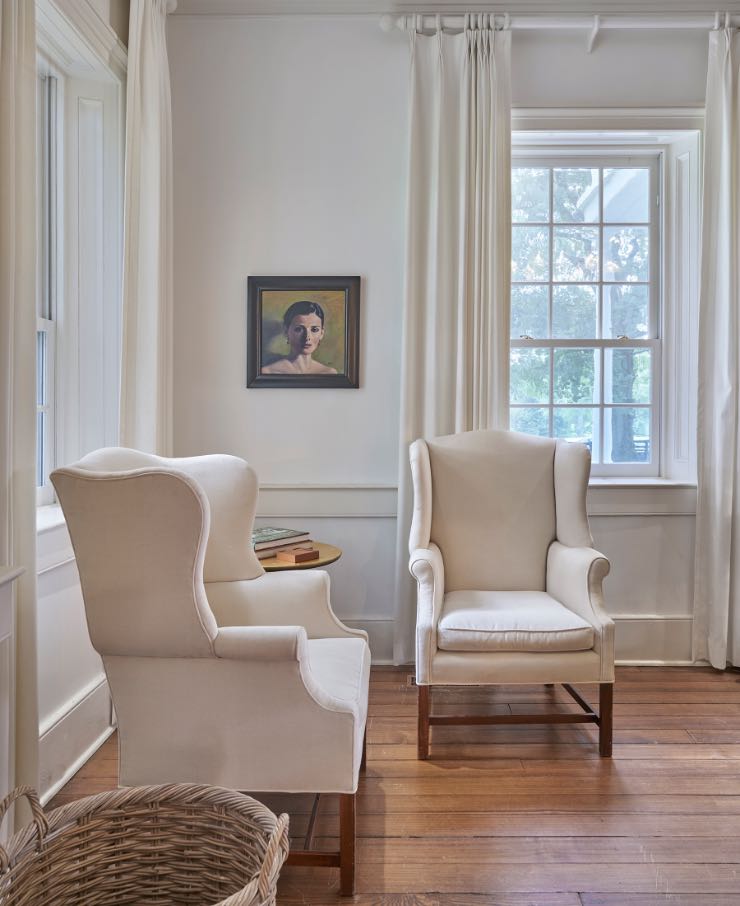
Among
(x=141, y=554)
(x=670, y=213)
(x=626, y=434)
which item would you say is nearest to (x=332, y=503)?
(x=626, y=434)

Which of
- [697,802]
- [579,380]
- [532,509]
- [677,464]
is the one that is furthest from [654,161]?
[697,802]

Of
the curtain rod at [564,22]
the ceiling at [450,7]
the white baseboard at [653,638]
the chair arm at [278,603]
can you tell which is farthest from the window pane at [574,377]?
the chair arm at [278,603]

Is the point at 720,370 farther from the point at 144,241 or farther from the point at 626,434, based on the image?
the point at 144,241

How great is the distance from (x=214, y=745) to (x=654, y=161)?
11.2 ft

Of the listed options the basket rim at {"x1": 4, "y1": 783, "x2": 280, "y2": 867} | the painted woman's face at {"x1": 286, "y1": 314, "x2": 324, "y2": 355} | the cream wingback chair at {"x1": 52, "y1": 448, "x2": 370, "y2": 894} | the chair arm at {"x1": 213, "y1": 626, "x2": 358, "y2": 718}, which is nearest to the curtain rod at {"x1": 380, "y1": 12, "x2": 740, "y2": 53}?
the painted woman's face at {"x1": 286, "y1": 314, "x2": 324, "y2": 355}

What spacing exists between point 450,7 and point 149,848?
A: 11.4 feet

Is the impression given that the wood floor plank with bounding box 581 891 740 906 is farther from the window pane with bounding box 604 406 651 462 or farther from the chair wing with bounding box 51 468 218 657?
the window pane with bounding box 604 406 651 462

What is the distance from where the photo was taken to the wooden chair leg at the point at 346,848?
5.77ft

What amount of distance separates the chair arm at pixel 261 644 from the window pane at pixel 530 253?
2.51 metres

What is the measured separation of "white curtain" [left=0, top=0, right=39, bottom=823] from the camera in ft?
6.07

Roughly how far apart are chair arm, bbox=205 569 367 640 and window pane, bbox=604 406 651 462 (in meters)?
1.97

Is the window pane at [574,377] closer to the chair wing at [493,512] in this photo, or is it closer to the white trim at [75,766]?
the chair wing at [493,512]

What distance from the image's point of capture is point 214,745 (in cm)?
176

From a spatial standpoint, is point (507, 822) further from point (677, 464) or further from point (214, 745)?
point (677, 464)
